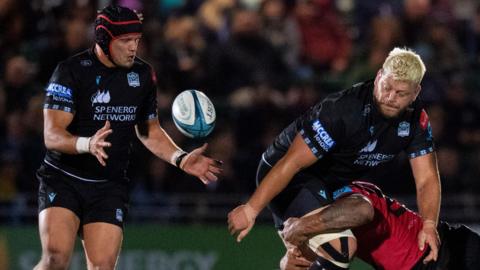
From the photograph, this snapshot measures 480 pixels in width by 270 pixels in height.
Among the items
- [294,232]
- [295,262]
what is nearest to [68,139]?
[294,232]

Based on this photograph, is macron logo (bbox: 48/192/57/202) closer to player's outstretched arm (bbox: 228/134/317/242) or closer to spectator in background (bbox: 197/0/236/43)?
player's outstretched arm (bbox: 228/134/317/242)

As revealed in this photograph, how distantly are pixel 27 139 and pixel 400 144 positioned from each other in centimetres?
501

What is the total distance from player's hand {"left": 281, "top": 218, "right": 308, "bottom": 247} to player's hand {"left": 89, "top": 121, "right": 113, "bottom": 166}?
1421mm

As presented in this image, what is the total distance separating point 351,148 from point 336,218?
1.74ft

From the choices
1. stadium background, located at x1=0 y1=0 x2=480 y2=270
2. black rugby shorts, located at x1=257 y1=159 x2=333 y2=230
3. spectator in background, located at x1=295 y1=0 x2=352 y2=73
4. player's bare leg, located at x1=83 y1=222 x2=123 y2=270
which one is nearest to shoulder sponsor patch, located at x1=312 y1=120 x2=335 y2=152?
black rugby shorts, located at x1=257 y1=159 x2=333 y2=230

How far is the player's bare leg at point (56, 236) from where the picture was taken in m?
7.13

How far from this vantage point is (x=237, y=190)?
11148 mm

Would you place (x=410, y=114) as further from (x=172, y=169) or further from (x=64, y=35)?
(x=64, y=35)

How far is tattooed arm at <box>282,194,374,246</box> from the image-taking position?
7223mm

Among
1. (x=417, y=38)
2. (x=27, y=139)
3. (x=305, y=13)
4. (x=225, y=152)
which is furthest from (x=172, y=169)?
(x=417, y=38)

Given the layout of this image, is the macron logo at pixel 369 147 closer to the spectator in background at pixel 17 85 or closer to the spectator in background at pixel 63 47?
the spectator in background at pixel 63 47

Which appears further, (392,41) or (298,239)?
(392,41)

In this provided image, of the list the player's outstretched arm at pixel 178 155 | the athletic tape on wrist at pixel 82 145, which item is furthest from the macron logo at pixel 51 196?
the player's outstretched arm at pixel 178 155

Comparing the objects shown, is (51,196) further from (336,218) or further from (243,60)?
(243,60)
